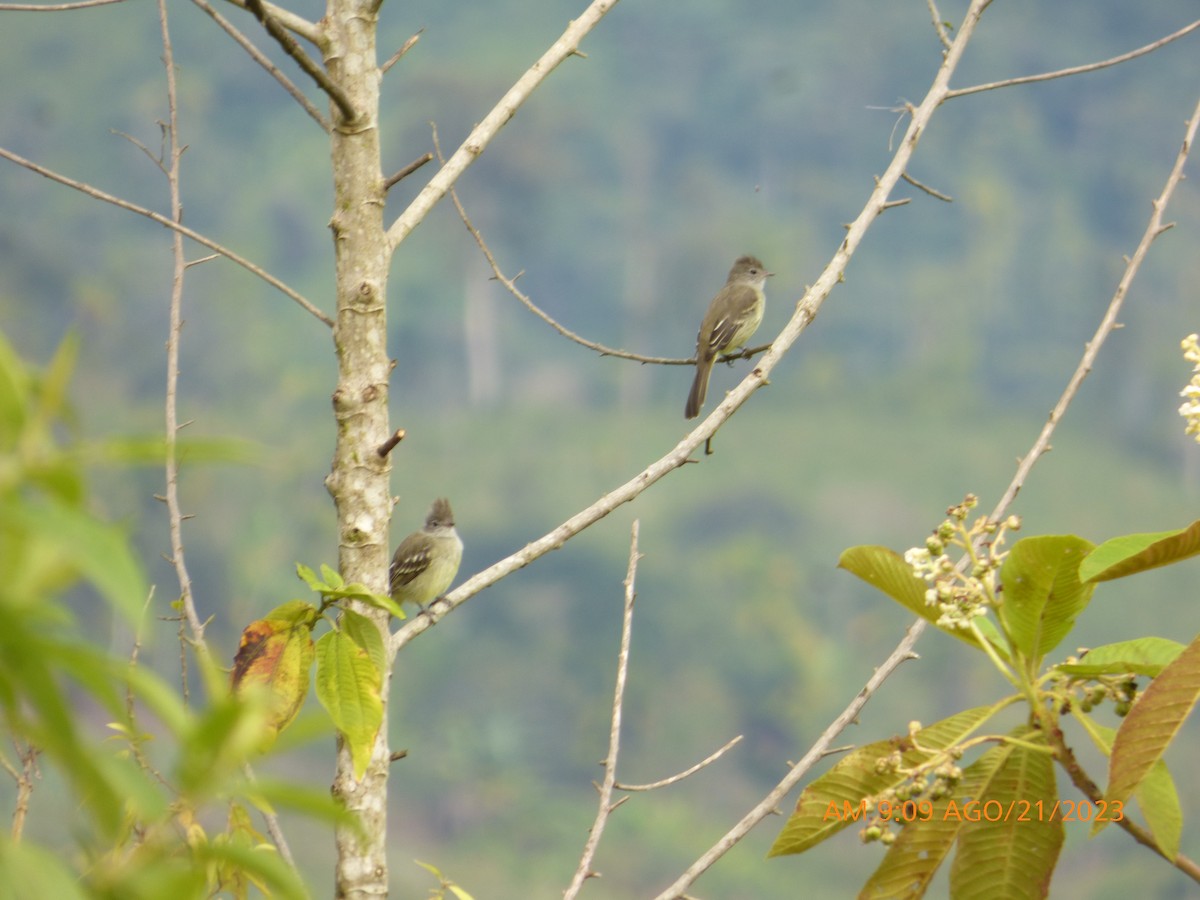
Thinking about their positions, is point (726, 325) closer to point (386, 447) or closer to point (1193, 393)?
point (386, 447)

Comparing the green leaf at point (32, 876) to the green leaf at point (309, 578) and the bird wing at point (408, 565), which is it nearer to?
the green leaf at point (309, 578)

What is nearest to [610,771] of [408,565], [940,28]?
[940,28]

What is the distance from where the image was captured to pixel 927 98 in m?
2.56

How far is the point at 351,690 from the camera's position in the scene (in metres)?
1.69

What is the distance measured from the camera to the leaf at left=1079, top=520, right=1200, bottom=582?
149cm

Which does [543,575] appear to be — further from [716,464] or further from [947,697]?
[947,697]

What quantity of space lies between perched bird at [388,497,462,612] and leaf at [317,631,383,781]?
414 cm

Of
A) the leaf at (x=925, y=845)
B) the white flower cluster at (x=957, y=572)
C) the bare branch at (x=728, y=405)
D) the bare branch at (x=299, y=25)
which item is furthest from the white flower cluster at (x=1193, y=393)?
the bare branch at (x=299, y=25)

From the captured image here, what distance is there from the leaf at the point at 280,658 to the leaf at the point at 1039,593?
0.92 m

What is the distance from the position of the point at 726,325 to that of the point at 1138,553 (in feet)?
19.5

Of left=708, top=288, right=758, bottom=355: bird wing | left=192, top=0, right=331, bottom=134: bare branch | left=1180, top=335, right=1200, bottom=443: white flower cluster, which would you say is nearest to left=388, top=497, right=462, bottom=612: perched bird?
left=708, top=288, right=758, bottom=355: bird wing

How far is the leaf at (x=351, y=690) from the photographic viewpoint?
1653 mm

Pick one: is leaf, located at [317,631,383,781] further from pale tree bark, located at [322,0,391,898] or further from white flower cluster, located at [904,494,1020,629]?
white flower cluster, located at [904,494,1020,629]

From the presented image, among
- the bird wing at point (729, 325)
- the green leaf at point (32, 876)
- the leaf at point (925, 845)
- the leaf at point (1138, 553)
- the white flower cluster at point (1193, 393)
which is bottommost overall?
the green leaf at point (32, 876)
